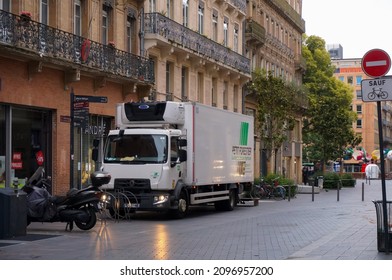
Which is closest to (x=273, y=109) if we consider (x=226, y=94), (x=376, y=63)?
(x=226, y=94)

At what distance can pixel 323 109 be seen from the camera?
6506cm

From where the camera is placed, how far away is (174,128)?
22062 millimetres

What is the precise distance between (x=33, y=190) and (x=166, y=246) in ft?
13.0

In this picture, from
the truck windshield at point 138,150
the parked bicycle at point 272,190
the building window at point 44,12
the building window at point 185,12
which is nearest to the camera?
the truck windshield at point 138,150

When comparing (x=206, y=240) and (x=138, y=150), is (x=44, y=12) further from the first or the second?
(x=206, y=240)

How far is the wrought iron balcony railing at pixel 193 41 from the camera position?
33.7 m

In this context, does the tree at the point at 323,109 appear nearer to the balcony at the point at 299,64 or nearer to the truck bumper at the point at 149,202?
the balcony at the point at 299,64

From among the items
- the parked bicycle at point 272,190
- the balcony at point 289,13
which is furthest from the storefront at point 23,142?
the balcony at point 289,13

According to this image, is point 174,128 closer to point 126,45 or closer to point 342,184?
point 126,45

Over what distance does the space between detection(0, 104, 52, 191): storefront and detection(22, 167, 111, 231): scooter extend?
6.58 m

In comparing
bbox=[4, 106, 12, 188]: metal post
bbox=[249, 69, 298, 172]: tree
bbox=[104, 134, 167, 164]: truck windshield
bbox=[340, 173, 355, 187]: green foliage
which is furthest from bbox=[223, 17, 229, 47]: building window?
bbox=[104, 134, 167, 164]: truck windshield

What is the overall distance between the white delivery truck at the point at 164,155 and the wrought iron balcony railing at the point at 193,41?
10545mm

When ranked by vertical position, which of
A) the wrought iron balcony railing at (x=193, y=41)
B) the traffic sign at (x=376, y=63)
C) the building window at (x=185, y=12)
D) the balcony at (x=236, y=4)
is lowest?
the traffic sign at (x=376, y=63)

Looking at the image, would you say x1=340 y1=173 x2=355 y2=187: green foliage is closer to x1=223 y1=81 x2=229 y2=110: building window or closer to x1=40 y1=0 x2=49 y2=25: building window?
x1=223 y1=81 x2=229 y2=110: building window
